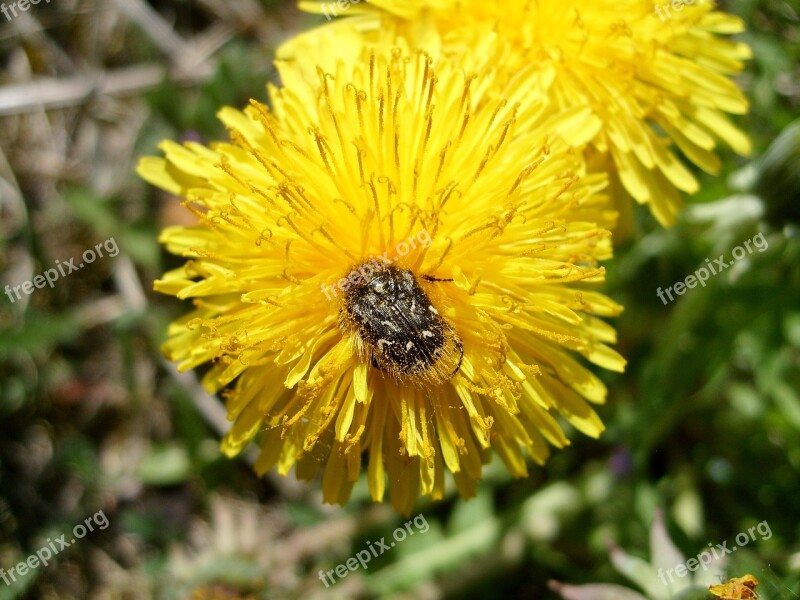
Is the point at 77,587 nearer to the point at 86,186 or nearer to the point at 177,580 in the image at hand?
the point at 177,580

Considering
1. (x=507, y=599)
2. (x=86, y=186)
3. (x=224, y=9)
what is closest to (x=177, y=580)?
(x=507, y=599)
